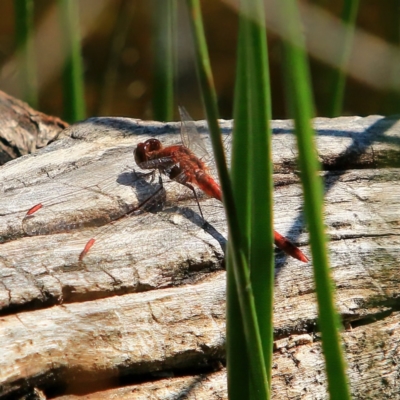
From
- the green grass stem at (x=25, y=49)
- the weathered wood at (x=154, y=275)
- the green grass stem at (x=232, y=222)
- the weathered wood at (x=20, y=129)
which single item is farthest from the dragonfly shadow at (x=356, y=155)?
the green grass stem at (x=25, y=49)

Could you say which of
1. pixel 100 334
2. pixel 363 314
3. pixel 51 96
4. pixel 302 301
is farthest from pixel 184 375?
pixel 51 96

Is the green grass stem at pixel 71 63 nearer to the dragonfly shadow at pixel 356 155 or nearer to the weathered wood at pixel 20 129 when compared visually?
the weathered wood at pixel 20 129

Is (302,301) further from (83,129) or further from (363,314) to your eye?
(83,129)

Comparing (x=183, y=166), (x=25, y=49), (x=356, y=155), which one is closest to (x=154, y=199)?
(x=183, y=166)

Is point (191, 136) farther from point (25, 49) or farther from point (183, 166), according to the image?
point (25, 49)

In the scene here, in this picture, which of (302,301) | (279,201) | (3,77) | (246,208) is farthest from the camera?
(3,77)

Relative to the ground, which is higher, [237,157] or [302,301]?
[302,301]
